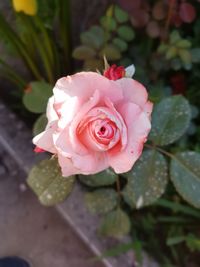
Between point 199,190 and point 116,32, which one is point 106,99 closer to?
point 199,190

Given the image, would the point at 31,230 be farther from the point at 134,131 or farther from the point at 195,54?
the point at 134,131

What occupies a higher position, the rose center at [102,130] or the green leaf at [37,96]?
the rose center at [102,130]

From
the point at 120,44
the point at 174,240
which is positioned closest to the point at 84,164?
the point at 120,44

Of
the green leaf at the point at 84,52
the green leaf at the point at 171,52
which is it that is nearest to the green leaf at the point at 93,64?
the green leaf at the point at 84,52

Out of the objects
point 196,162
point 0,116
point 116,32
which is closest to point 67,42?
point 116,32

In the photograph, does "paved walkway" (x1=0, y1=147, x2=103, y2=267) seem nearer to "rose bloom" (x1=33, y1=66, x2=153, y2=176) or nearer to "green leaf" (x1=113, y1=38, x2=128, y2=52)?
"green leaf" (x1=113, y1=38, x2=128, y2=52)

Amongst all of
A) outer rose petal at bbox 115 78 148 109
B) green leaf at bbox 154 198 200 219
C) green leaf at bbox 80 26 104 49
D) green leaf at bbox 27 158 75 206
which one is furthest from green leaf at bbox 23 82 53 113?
green leaf at bbox 154 198 200 219

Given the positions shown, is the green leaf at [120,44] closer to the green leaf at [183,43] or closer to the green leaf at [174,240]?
the green leaf at [183,43]
